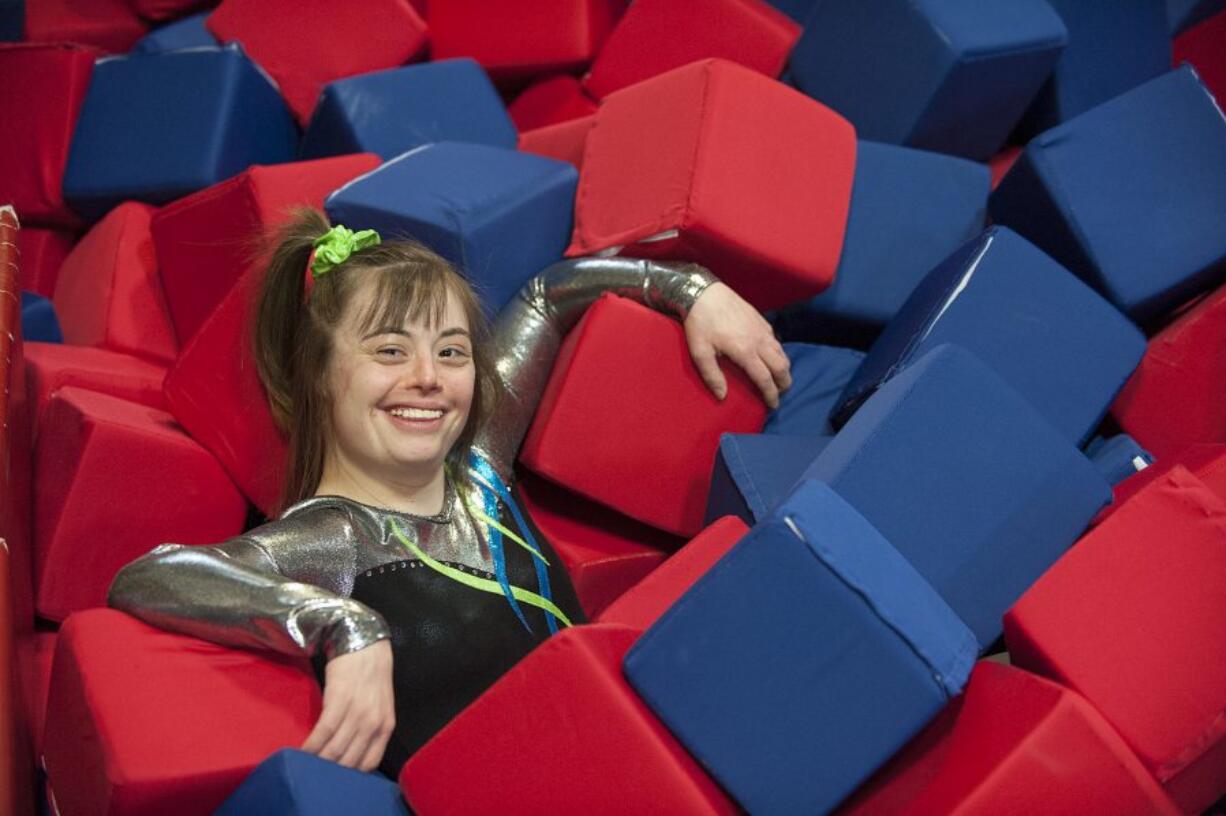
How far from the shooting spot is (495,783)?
3.50ft

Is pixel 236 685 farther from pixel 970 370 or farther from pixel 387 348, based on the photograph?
pixel 970 370

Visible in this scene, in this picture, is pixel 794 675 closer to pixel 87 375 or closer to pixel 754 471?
pixel 754 471

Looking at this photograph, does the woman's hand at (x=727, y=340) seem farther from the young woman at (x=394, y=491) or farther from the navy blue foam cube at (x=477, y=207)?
the navy blue foam cube at (x=477, y=207)

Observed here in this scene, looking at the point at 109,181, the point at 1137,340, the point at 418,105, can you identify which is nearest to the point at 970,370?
the point at 1137,340

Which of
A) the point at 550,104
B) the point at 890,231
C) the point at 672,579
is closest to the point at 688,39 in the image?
the point at 550,104

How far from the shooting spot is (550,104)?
2.39 meters

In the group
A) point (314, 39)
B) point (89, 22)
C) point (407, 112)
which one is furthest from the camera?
point (89, 22)

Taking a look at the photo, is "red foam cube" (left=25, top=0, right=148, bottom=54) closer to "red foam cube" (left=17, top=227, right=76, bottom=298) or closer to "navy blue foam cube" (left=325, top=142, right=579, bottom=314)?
"red foam cube" (left=17, top=227, right=76, bottom=298)

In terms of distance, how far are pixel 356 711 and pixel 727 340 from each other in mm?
696

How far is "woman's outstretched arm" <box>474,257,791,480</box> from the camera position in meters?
1.59

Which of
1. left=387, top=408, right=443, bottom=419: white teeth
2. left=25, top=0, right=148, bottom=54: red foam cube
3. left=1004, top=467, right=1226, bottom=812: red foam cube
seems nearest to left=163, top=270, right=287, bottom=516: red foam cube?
left=387, top=408, right=443, bottom=419: white teeth

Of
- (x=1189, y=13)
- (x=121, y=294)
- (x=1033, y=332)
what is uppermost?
(x=1189, y=13)

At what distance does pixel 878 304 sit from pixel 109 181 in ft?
4.24

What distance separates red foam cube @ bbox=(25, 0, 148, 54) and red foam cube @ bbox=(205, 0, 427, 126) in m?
0.44
